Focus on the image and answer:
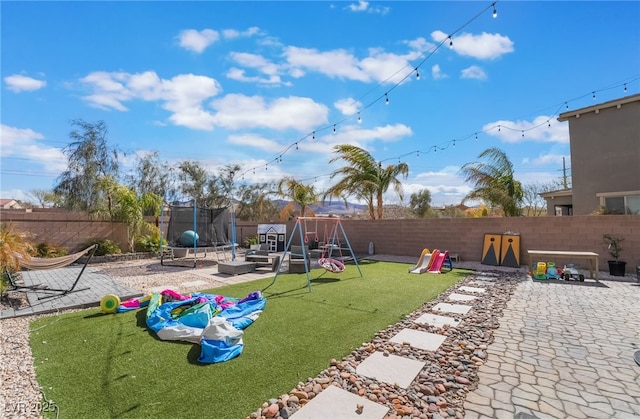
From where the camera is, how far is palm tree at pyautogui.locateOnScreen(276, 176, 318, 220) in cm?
1580

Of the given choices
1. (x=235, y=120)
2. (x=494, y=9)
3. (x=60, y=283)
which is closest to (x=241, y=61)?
(x=235, y=120)

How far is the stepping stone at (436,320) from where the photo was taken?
4.10m

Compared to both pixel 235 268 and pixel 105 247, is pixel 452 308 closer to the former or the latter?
pixel 235 268

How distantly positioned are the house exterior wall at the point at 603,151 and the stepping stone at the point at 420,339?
1163 centimetres

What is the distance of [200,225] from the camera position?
11.0 m

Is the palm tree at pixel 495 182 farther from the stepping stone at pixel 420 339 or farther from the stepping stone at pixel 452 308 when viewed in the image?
the stepping stone at pixel 420 339

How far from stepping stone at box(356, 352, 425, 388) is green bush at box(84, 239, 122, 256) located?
36.5ft

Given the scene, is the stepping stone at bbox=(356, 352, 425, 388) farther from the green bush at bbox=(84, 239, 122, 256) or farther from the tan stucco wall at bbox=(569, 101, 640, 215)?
the tan stucco wall at bbox=(569, 101, 640, 215)

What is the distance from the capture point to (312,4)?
278 inches

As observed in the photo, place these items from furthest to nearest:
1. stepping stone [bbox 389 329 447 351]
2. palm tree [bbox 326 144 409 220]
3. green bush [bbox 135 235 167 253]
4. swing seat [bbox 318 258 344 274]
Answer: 1. palm tree [bbox 326 144 409 220]
2. green bush [bbox 135 235 167 253]
3. swing seat [bbox 318 258 344 274]
4. stepping stone [bbox 389 329 447 351]

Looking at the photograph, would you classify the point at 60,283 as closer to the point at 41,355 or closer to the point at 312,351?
the point at 41,355

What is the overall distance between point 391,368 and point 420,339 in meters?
0.84

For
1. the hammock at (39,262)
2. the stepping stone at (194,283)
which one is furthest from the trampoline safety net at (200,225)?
the hammock at (39,262)

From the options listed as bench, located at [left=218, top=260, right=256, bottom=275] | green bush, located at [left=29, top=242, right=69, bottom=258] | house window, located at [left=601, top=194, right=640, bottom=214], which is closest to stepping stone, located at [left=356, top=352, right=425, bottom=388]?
bench, located at [left=218, top=260, right=256, bottom=275]
